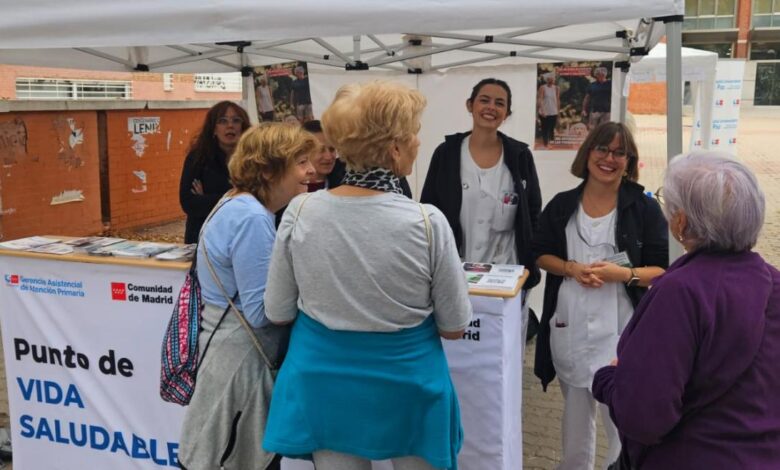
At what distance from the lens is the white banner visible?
9.11 feet

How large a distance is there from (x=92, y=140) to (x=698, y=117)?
926 cm

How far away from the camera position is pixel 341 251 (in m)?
1.73

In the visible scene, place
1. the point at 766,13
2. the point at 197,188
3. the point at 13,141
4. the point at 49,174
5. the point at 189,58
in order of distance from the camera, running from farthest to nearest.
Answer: the point at 766,13, the point at 49,174, the point at 13,141, the point at 189,58, the point at 197,188

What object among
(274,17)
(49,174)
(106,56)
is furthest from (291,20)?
(49,174)

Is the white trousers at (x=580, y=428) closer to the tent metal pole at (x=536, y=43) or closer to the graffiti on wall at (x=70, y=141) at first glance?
the tent metal pole at (x=536, y=43)

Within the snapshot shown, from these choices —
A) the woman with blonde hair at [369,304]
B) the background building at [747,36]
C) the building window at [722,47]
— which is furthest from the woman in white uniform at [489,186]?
the building window at [722,47]

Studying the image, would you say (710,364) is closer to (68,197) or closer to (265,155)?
(265,155)

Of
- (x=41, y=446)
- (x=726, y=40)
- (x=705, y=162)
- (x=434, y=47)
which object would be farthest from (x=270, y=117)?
(x=726, y=40)

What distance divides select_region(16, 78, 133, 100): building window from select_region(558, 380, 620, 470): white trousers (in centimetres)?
1770

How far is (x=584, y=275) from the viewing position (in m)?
2.71

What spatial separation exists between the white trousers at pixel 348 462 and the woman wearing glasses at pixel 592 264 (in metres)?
1.13

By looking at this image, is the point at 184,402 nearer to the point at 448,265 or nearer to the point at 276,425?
the point at 276,425

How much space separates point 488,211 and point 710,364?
77.7 inches

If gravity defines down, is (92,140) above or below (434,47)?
below
